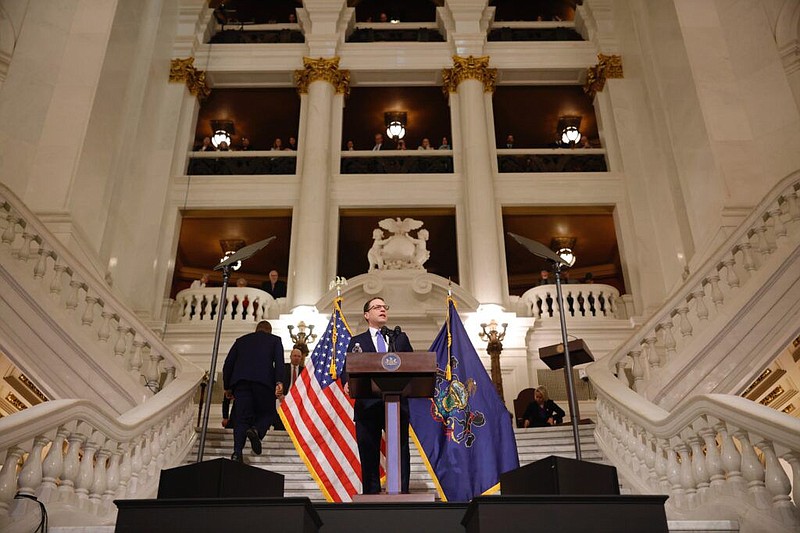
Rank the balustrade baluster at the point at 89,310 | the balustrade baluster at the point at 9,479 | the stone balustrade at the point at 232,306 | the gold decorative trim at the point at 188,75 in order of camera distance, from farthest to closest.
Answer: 1. the gold decorative trim at the point at 188,75
2. the stone balustrade at the point at 232,306
3. the balustrade baluster at the point at 89,310
4. the balustrade baluster at the point at 9,479

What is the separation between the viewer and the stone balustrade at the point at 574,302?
12.8m

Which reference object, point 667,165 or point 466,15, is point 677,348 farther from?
point 466,15

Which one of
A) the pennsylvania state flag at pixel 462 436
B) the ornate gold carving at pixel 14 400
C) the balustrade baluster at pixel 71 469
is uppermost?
the ornate gold carving at pixel 14 400

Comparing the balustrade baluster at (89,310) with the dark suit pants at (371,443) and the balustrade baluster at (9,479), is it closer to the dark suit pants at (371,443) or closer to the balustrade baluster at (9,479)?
the balustrade baluster at (9,479)

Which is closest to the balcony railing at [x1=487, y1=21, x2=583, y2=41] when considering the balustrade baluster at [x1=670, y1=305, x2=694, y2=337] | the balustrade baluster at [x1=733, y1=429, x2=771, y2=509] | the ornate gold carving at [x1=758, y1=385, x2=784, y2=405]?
the ornate gold carving at [x1=758, y1=385, x2=784, y2=405]

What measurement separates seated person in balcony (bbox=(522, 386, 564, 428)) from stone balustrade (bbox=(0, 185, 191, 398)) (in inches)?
172

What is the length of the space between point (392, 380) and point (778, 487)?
2169 millimetres

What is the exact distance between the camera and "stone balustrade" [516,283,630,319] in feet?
41.9

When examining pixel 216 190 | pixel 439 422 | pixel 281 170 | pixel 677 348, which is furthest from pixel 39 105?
pixel 677 348

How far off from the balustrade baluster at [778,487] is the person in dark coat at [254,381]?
403cm

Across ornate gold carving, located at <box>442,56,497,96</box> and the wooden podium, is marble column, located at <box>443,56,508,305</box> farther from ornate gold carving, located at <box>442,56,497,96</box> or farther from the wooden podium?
the wooden podium

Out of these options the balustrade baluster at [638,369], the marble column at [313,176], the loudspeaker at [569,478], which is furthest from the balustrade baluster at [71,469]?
the marble column at [313,176]

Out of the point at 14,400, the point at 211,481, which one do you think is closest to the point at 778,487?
the point at 211,481

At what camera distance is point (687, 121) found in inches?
444
